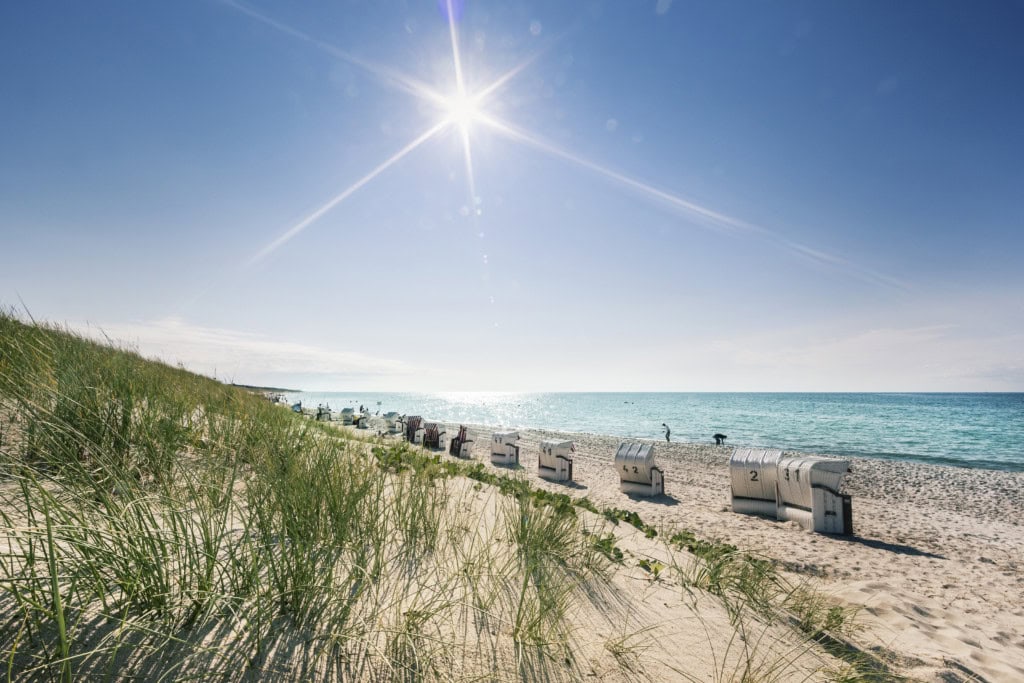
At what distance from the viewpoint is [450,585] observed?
2506mm

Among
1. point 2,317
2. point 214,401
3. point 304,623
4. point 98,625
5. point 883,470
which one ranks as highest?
point 2,317

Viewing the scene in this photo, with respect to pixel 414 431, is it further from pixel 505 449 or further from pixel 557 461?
pixel 557 461

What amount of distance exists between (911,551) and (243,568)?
11.1 meters

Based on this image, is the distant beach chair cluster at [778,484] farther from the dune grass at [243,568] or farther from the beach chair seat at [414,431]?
the beach chair seat at [414,431]

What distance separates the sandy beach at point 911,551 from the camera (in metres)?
3.79

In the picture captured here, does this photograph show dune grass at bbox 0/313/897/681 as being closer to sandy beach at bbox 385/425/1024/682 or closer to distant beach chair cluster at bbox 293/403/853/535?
sandy beach at bbox 385/425/1024/682

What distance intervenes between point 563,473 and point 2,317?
12642 mm

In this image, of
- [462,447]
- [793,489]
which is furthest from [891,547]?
[462,447]

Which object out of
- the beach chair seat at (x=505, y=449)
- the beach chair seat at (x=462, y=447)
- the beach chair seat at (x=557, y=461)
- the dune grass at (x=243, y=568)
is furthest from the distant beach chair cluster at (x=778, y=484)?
the beach chair seat at (x=462, y=447)

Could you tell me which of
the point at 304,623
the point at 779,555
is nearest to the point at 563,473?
the point at 779,555

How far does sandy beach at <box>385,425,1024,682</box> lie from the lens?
379cm

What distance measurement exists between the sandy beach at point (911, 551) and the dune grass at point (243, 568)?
151 cm

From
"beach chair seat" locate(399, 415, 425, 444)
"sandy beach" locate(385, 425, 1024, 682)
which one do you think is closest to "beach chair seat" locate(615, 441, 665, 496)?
"sandy beach" locate(385, 425, 1024, 682)

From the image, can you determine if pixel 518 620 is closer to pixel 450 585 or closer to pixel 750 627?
pixel 450 585
